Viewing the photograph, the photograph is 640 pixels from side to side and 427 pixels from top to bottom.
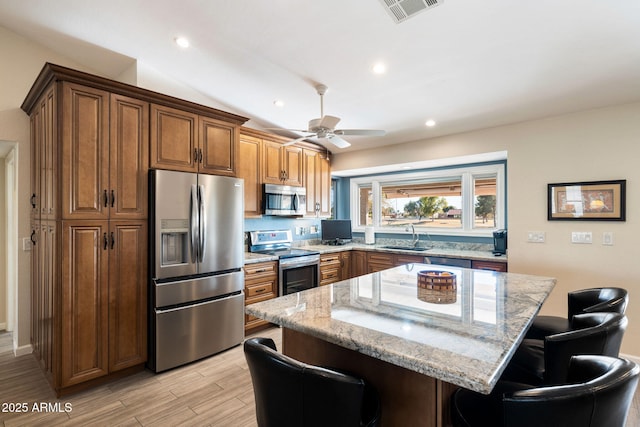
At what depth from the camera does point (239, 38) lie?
2652mm

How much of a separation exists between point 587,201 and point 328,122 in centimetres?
266

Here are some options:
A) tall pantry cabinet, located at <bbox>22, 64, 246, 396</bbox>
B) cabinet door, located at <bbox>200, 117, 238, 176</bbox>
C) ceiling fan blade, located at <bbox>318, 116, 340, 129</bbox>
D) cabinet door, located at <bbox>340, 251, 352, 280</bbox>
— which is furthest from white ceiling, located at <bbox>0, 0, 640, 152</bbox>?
cabinet door, located at <bbox>340, 251, 352, 280</bbox>

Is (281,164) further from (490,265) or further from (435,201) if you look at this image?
(490,265)

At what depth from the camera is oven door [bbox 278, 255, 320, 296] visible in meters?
3.96

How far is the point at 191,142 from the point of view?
3.07 m

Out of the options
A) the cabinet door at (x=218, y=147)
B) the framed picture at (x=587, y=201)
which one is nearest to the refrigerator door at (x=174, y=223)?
the cabinet door at (x=218, y=147)

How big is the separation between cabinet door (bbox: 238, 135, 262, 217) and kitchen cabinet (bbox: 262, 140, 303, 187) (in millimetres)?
106

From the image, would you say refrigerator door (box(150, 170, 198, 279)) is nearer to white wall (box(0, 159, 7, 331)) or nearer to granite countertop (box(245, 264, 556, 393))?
granite countertop (box(245, 264, 556, 393))

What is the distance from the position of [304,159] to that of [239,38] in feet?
7.57

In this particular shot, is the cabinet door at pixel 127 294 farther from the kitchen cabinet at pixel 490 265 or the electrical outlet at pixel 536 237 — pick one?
the electrical outlet at pixel 536 237

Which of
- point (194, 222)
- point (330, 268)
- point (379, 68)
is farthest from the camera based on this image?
point (330, 268)

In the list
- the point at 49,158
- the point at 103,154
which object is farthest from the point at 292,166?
the point at 49,158

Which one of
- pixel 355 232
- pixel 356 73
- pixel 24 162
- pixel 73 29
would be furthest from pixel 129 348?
pixel 355 232

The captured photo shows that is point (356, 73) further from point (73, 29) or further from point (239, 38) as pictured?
point (73, 29)
